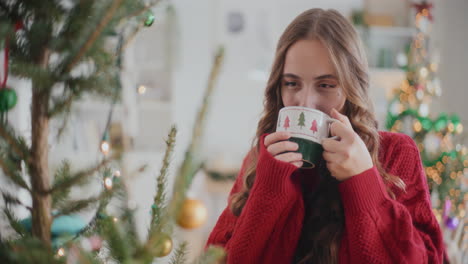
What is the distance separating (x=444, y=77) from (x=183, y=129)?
236cm

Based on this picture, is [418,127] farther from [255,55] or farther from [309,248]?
[255,55]

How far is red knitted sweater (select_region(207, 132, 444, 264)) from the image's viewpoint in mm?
719

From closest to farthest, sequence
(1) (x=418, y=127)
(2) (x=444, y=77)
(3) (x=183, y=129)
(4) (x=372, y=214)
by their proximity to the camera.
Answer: (4) (x=372, y=214) → (1) (x=418, y=127) → (2) (x=444, y=77) → (3) (x=183, y=129)

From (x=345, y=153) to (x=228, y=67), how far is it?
2.91 metres

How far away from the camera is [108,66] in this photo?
0.42 meters

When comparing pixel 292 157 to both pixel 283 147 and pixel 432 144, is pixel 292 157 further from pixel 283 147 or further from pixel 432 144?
pixel 432 144

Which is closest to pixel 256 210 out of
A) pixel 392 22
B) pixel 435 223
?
pixel 435 223

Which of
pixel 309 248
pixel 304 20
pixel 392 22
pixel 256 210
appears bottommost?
pixel 309 248

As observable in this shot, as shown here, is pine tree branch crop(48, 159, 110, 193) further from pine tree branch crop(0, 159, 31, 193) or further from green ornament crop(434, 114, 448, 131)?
green ornament crop(434, 114, 448, 131)

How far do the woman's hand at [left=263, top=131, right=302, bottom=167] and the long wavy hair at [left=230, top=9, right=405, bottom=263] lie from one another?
15 cm

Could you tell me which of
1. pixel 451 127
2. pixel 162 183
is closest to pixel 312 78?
pixel 162 183

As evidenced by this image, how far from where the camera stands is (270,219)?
79 centimetres

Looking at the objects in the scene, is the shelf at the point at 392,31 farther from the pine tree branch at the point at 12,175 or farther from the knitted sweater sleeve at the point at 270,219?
the pine tree branch at the point at 12,175

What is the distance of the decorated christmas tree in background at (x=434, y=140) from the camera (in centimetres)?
155
